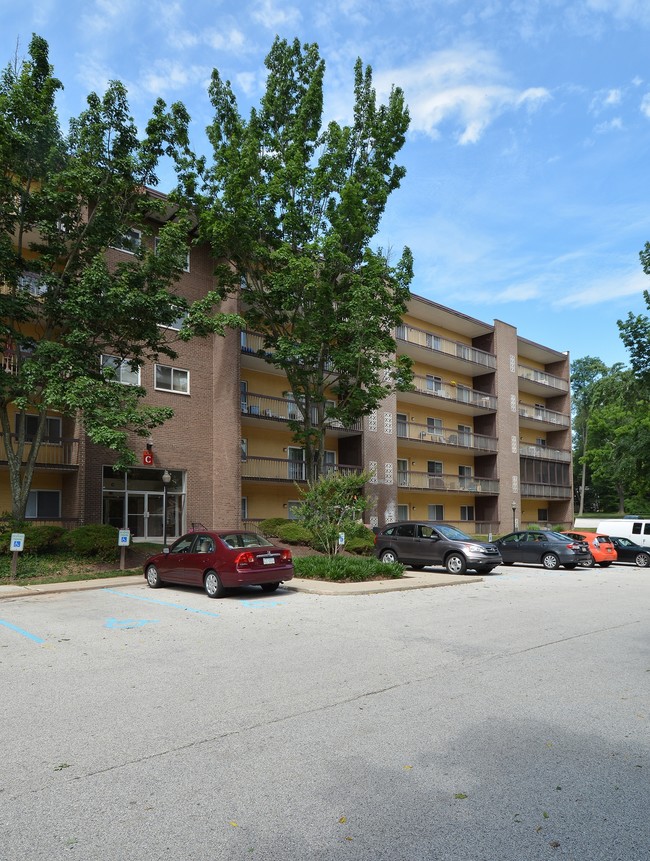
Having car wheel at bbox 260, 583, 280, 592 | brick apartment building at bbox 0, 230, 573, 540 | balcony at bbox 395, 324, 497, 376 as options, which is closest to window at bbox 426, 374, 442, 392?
brick apartment building at bbox 0, 230, 573, 540

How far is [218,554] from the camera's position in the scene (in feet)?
45.8

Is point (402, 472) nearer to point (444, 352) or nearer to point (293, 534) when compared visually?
point (444, 352)

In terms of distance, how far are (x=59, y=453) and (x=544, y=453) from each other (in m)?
34.6

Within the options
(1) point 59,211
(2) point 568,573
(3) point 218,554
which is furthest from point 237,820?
(2) point 568,573

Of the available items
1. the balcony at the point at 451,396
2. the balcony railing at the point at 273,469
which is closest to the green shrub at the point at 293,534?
the balcony railing at the point at 273,469

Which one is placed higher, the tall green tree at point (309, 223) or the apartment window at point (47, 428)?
the tall green tree at point (309, 223)

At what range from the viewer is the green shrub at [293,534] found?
83.6 feet

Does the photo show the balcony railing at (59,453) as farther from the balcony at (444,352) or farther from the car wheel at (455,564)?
the balcony at (444,352)

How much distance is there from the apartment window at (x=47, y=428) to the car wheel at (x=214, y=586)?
424 inches

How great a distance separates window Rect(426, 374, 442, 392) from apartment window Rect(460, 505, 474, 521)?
7.80 meters

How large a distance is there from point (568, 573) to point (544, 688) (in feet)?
54.6

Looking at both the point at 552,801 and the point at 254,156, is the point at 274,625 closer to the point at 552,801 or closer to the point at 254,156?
the point at 552,801

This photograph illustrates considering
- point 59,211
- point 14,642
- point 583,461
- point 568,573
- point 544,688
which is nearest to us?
point 544,688

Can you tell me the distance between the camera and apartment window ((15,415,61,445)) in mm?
21984
